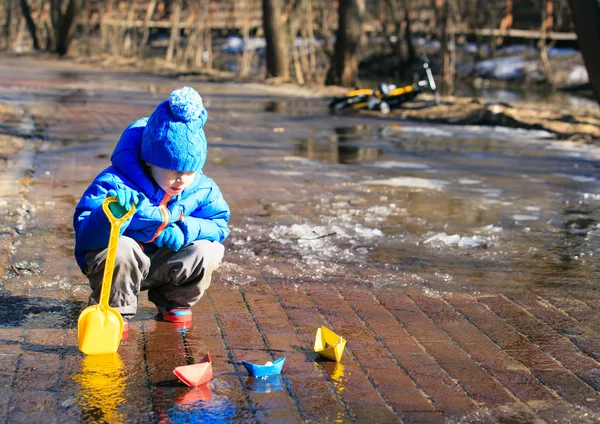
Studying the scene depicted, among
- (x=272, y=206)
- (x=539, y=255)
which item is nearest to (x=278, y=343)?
(x=539, y=255)

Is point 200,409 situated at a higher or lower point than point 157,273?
lower

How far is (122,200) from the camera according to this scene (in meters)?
3.27

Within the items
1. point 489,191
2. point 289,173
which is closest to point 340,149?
point 289,173

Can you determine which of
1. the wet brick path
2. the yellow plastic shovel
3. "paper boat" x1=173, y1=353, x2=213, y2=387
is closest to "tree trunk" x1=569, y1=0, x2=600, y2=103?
the wet brick path

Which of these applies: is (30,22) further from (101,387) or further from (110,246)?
(101,387)

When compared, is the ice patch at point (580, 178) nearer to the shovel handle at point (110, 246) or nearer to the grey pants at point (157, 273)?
the grey pants at point (157, 273)

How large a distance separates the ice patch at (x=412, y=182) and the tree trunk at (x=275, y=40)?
40.2 ft

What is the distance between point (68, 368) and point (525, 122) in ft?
33.0

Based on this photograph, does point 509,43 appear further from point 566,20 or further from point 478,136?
point 478,136

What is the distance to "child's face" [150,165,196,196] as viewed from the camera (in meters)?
3.56

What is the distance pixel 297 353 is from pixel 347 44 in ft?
50.0

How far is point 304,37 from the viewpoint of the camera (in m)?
23.0

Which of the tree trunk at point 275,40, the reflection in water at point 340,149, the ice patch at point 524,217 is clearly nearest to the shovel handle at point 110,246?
the ice patch at point 524,217

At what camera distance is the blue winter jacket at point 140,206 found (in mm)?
3537
